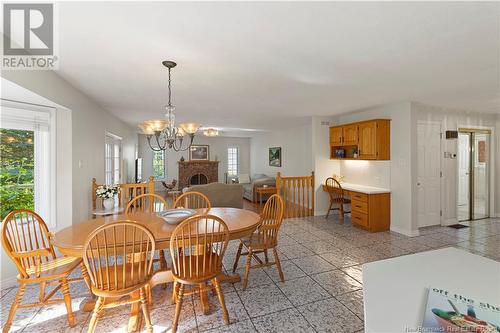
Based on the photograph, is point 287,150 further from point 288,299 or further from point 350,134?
point 288,299

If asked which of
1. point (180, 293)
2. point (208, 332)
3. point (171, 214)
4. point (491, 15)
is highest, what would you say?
A: point (491, 15)

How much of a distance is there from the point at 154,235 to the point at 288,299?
1.44 metres

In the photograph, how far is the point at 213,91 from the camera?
3496 millimetres

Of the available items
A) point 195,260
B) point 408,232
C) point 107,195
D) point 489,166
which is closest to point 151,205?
point 107,195

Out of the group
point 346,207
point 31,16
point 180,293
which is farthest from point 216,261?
point 346,207

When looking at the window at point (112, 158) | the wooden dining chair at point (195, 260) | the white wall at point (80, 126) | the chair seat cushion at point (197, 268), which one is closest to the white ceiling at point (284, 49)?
the white wall at point (80, 126)

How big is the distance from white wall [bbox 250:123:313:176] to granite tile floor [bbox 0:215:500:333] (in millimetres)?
3505

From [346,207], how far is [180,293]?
482 cm

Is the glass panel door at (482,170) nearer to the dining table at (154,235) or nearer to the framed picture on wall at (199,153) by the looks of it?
the dining table at (154,235)

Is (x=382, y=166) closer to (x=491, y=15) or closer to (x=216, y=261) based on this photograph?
(x=491, y=15)

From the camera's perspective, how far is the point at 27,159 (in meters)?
2.91

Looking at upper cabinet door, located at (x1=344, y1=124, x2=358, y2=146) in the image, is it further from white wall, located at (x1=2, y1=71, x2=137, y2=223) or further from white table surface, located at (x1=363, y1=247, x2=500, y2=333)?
white wall, located at (x1=2, y1=71, x2=137, y2=223)

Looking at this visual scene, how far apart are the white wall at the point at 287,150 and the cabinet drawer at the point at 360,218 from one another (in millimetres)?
2186

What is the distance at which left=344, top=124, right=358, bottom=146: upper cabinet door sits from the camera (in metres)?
4.90
